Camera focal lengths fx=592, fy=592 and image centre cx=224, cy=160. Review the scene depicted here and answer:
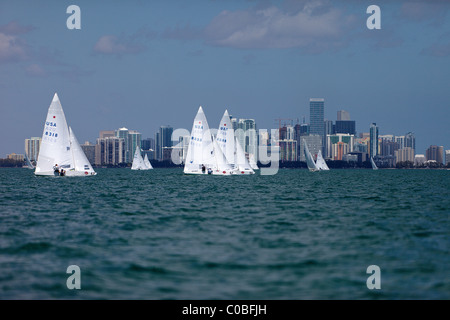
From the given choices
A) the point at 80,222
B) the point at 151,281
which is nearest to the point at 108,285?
the point at 151,281

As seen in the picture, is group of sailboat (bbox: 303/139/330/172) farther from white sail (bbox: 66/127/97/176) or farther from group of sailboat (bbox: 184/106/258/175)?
white sail (bbox: 66/127/97/176)

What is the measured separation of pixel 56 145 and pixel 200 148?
22.2 meters

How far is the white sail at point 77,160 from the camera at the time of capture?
80000mm

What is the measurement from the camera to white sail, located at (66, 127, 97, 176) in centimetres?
8000

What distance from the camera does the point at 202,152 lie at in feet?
289

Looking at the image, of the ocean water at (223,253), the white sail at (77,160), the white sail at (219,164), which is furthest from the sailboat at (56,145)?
the ocean water at (223,253)

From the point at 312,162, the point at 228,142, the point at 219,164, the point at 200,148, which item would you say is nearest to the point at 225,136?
the point at 228,142

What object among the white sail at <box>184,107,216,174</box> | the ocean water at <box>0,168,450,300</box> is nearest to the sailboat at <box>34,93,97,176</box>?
the white sail at <box>184,107,216,174</box>

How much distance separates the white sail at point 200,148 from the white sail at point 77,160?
15.0m

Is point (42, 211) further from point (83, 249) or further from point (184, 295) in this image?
point (184, 295)

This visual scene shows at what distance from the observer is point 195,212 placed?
115ft

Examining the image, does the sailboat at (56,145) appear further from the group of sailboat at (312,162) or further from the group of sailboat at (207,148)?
the group of sailboat at (312,162)

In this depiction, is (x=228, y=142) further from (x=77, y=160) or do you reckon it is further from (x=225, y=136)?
(x=77, y=160)
